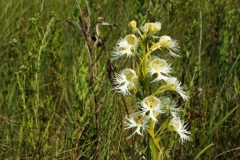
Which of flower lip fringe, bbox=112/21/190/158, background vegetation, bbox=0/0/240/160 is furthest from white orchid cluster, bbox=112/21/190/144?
background vegetation, bbox=0/0/240/160

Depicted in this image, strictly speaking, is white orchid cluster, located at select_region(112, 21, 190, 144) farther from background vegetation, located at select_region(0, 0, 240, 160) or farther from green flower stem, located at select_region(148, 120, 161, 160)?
background vegetation, located at select_region(0, 0, 240, 160)

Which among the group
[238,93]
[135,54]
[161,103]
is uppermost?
[135,54]

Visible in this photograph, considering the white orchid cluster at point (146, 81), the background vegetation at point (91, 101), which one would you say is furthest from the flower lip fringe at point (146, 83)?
the background vegetation at point (91, 101)

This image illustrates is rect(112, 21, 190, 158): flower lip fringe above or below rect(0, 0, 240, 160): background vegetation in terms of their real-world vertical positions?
above

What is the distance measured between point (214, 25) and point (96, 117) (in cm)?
199

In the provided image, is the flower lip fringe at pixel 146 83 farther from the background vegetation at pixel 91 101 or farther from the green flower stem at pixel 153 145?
the background vegetation at pixel 91 101

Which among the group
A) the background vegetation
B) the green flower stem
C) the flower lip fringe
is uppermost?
the flower lip fringe

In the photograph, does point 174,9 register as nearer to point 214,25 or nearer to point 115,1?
point 214,25

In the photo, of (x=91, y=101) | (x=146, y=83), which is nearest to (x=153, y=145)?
(x=146, y=83)

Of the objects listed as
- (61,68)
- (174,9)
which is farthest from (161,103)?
(174,9)

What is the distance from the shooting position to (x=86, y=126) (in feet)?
9.04

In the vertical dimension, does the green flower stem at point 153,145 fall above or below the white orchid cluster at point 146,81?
below

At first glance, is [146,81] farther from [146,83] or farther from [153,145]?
[153,145]

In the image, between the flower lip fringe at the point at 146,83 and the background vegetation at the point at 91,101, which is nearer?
the flower lip fringe at the point at 146,83
